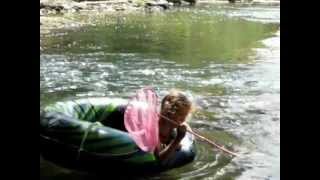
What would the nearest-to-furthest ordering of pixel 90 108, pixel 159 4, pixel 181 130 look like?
pixel 181 130 → pixel 90 108 → pixel 159 4

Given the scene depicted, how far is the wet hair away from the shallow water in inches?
21.6

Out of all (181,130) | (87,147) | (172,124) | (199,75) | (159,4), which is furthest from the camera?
(159,4)

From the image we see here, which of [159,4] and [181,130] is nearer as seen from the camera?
[181,130]

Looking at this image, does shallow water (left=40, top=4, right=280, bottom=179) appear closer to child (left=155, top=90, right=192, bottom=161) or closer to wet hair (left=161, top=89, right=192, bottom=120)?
child (left=155, top=90, right=192, bottom=161)

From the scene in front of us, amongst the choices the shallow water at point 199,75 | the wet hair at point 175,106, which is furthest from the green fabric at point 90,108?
the wet hair at point 175,106

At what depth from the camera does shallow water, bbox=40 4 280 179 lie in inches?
243

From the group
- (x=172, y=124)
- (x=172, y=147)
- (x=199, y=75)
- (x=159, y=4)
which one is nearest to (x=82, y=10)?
(x=159, y=4)

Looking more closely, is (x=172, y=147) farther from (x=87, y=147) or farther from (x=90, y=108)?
(x=90, y=108)

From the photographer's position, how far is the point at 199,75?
1057cm

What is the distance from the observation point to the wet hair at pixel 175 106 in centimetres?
549

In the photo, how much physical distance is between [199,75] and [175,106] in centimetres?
511

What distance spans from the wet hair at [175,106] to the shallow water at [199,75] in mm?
550
